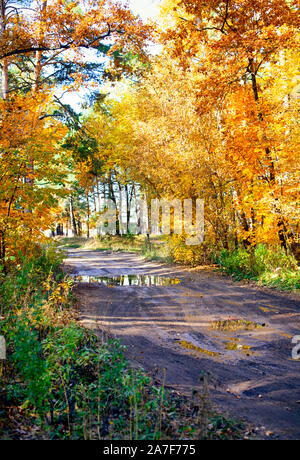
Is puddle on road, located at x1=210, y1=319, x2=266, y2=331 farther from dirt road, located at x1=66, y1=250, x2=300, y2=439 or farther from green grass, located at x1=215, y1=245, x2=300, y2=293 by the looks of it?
green grass, located at x1=215, y1=245, x2=300, y2=293

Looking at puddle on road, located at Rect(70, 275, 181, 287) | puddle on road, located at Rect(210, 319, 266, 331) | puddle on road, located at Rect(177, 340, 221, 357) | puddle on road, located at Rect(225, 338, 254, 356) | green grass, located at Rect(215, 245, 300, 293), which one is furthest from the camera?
puddle on road, located at Rect(70, 275, 181, 287)

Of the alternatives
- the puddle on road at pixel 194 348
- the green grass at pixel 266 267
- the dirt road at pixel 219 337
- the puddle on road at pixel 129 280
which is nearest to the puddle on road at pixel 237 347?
the dirt road at pixel 219 337

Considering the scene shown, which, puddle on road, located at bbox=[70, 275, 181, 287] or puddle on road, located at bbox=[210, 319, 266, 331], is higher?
puddle on road, located at bbox=[210, 319, 266, 331]

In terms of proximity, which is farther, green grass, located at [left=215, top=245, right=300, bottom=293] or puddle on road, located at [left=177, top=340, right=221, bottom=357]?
green grass, located at [left=215, top=245, right=300, bottom=293]

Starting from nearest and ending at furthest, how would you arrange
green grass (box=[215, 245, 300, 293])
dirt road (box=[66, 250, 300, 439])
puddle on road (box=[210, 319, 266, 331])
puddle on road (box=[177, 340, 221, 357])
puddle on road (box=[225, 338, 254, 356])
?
dirt road (box=[66, 250, 300, 439]) → puddle on road (box=[177, 340, 221, 357]) → puddle on road (box=[225, 338, 254, 356]) → puddle on road (box=[210, 319, 266, 331]) → green grass (box=[215, 245, 300, 293])

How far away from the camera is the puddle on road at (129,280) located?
1126 cm

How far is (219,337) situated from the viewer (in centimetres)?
572

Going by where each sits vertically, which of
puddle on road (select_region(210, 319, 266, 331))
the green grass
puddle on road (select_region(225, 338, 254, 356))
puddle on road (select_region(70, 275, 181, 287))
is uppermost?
the green grass

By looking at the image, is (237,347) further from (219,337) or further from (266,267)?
(266,267)

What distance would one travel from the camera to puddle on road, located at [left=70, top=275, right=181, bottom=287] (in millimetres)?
11263

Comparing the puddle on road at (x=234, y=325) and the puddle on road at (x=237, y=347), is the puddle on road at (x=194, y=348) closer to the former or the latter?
the puddle on road at (x=237, y=347)

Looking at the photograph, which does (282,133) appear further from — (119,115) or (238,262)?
(119,115)

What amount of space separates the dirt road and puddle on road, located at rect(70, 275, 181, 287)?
75cm

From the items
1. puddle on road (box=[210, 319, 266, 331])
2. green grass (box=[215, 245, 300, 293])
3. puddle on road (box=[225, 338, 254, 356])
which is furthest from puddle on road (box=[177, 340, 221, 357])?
green grass (box=[215, 245, 300, 293])
